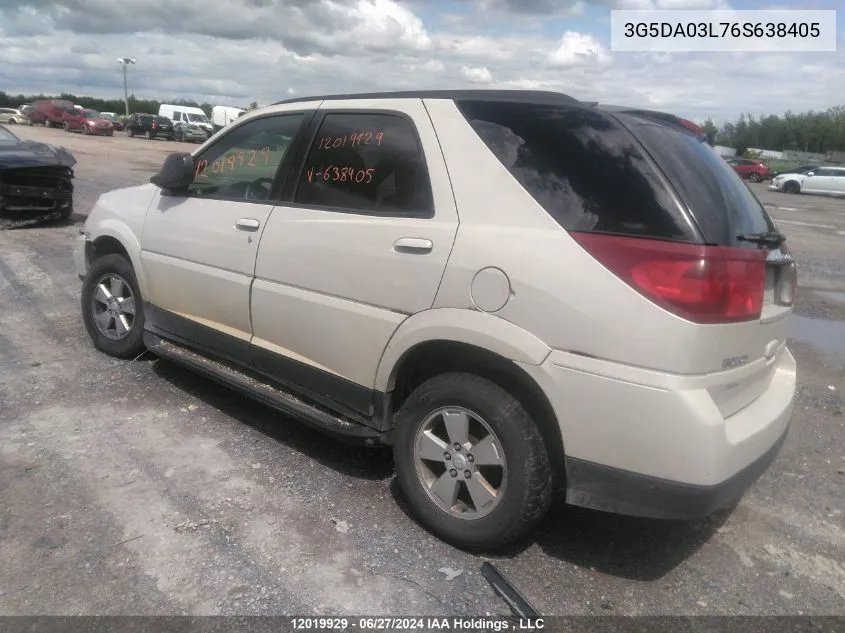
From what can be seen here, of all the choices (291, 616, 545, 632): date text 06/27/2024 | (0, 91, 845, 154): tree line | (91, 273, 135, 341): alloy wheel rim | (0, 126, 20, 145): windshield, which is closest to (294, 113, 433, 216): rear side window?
(291, 616, 545, 632): date text 06/27/2024

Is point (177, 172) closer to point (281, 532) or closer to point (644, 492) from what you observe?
point (281, 532)

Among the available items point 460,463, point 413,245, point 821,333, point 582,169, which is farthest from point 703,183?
point 821,333

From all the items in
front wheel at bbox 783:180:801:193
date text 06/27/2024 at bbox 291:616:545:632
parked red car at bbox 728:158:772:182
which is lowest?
date text 06/27/2024 at bbox 291:616:545:632

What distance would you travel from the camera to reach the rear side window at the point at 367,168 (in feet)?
10.7

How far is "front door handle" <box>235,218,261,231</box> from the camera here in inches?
152

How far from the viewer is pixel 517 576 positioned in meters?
2.95

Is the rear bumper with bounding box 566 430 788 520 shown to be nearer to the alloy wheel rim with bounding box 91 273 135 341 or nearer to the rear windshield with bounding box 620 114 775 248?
the rear windshield with bounding box 620 114 775 248

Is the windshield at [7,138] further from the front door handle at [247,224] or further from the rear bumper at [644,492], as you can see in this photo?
the rear bumper at [644,492]

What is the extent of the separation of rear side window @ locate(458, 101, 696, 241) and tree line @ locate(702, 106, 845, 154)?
274ft

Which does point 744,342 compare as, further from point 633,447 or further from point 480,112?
point 480,112

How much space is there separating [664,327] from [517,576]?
4.05 feet

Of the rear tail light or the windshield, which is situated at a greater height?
the windshield

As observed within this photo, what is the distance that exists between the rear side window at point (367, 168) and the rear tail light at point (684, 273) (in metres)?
0.93

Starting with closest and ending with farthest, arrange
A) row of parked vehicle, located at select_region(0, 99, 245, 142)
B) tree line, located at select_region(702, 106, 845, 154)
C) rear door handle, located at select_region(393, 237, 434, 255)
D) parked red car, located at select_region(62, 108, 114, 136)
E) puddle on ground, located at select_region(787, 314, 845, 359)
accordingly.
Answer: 1. rear door handle, located at select_region(393, 237, 434, 255)
2. puddle on ground, located at select_region(787, 314, 845, 359)
3. parked red car, located at select_region(62, 108, 114, 136)
4. row of parked vehicle, located at select_region(0, 99, 245, 142)
5. tree line, located at select_region(702, 106, 845, 154)
